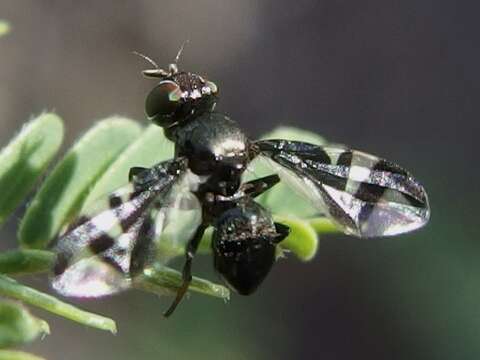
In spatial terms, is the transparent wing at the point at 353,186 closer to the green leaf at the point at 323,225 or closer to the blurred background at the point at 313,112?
the green leaf at the point at 323,225

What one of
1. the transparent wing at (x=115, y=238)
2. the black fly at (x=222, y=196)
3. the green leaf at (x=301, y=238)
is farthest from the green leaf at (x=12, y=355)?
the green leaf at (x=301, y=238)

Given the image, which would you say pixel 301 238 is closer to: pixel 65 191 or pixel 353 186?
pixel 353 186

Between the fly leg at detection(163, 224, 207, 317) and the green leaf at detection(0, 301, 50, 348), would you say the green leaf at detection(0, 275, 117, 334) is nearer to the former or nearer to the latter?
the green leaf at detection(0, 301, 50, 348)

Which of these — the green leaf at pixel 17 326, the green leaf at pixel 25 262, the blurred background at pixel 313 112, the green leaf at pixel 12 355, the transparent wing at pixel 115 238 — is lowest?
the blurred background at pixel 313 112

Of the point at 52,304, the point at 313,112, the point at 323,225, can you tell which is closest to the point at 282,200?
the point at 323,225

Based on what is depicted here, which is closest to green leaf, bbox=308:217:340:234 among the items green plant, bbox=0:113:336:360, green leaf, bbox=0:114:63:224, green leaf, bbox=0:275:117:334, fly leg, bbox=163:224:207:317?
green plant, bbox=0:113:336:360
